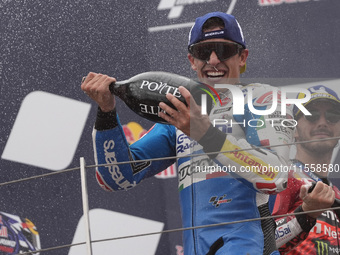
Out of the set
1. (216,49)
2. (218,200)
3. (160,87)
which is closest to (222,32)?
(216,49)

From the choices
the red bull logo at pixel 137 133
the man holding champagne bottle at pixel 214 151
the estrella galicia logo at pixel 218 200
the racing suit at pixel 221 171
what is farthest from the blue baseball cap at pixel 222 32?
the red bull logo at pixel 137 133

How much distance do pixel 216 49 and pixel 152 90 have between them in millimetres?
253

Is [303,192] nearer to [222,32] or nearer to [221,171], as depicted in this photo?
[221,171]

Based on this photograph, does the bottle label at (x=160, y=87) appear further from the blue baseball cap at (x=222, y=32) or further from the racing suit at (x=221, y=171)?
the blue baseball cap at (x=222, y=32)

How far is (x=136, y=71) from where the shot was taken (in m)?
2.54

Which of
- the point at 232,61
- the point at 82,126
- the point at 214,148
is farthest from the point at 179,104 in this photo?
the point at 82,126

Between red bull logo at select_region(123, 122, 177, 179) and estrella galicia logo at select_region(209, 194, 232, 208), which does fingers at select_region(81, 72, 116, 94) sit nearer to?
estrella galicia logo at select_region(209, 194, 232, 208)

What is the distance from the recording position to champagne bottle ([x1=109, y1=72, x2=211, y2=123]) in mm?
1429

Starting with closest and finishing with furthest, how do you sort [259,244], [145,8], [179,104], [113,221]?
[179,104] → [259,244] → [113,221] → [145,8]

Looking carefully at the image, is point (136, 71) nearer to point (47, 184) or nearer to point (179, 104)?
point (47, 184)

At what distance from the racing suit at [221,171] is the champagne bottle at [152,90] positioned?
0.08m

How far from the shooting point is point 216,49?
5.38 ft

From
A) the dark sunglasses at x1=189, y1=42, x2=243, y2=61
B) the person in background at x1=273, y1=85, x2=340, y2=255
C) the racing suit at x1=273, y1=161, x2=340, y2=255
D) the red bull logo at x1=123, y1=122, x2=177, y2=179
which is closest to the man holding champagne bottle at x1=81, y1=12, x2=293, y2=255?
the dark sunglasses at x1=189, y1=42, x2=243, y2=61

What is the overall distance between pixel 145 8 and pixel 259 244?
132 cm
